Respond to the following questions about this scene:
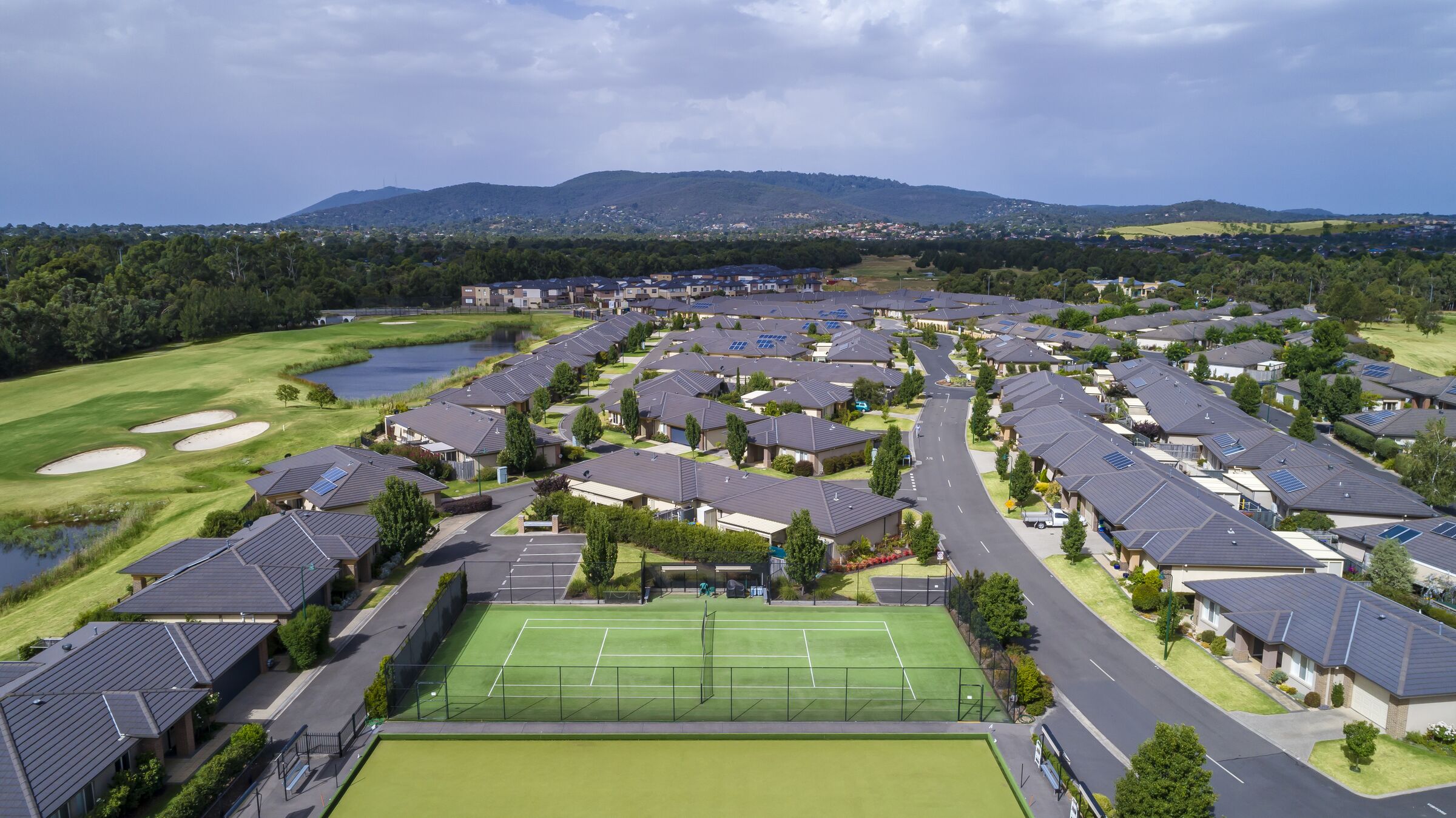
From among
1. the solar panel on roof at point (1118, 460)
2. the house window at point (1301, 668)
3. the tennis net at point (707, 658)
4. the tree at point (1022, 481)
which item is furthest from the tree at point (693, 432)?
the house window at point (1301, 668)

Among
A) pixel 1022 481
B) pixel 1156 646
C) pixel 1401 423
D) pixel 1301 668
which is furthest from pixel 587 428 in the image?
pixel 1401 423

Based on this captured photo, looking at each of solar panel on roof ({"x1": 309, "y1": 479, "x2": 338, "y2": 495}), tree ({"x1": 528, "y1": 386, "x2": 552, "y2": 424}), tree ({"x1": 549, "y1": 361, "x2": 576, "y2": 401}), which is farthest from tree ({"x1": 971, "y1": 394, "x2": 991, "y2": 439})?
solar panel on roof ({"x1": 309, "y1": 479, "x2": 338, "y2": 495})

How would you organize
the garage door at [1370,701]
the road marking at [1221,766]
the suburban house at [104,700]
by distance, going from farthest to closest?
the garage door at [1370,701] < the road marking at [1221,766] < the suburban house at [104,700]

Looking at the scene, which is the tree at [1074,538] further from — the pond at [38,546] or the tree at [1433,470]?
the pond at [38,546]

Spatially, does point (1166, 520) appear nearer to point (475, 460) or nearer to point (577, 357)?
point (475, 460)

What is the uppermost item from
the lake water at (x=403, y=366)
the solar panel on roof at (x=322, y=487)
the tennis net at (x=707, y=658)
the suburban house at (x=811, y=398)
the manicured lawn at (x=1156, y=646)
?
the solar panel on roof at (x=322, y=487)

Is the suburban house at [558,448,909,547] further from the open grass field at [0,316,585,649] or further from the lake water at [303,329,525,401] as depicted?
the lake water at [303,329,525,401]
